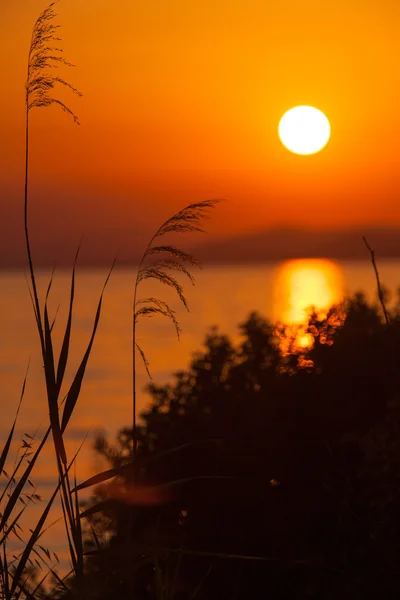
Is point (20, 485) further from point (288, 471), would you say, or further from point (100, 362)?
point (100, 362)

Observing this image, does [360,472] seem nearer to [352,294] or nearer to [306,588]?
[306,588]

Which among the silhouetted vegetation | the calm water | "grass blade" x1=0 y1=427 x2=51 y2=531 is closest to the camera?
"grass blade" x1=0 y1=427 x2=51 y2=531

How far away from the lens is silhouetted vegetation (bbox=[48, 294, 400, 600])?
21.4 ft

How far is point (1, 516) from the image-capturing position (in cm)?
328

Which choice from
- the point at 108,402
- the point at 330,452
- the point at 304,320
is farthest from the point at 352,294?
the point at 108,402

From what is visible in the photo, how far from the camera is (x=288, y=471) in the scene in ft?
23.7

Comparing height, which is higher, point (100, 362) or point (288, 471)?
point (100, 362)

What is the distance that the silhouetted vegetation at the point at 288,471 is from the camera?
6.52 m

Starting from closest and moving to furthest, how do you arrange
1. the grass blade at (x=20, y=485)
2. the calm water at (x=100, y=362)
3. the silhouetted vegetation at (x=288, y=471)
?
the grass blade at (x=20, y=485)
the silhouetted vegetation at (x=288, y=471)
the calm water at (x=100, y=362)

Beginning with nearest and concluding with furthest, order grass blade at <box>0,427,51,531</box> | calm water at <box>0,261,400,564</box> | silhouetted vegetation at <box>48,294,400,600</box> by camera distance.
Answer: grass blade at <box>0,427,51,531</box>
silhouetted vegetation at <box>48,294,400,600</box>
calm water at <box>0,261,400,564</box>

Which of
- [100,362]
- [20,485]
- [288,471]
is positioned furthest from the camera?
[100,362]

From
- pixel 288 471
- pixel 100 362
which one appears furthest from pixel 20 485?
pixel 100 362

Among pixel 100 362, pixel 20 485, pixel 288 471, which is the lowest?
pixel 288 471

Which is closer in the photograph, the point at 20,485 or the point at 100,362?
the point at 20,485
